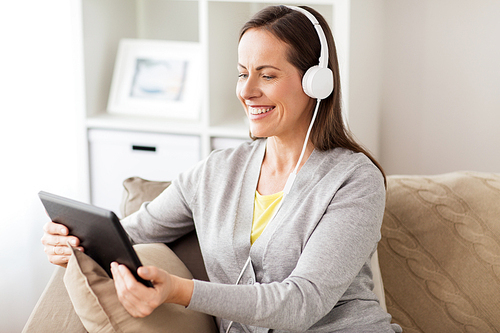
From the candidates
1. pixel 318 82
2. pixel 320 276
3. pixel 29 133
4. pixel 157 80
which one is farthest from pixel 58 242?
pixel 157 80

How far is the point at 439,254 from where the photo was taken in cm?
144

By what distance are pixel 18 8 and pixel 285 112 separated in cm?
109

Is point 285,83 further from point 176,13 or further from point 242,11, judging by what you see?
point 176,13

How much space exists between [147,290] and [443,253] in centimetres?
86

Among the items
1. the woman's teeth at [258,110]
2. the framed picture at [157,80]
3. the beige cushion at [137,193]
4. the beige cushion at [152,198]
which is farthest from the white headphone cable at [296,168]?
the framed picture at [157,80]

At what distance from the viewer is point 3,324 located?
1827 millimetres

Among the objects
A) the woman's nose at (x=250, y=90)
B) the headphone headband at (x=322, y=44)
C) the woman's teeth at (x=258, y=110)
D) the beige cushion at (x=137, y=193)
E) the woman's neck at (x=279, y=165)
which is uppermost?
the headphone headband at (x=322, y=44)

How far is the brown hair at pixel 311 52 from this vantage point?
4.02 feet

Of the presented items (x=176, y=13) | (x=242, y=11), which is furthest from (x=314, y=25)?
(x=176, y=13)

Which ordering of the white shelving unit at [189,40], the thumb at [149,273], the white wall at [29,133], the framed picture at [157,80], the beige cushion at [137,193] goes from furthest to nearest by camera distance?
the framed picture at [157,80] < the white shelving unit at [189,40] < the white wall at [29,133] < the beige cushion at [137,193] < the thumb at [149,273]

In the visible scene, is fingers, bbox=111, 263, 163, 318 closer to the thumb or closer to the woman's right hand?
the thumb

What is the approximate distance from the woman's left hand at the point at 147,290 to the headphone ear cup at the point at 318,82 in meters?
0.51

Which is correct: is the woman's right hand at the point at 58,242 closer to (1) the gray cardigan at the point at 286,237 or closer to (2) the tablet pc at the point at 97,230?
(2) the tablet pc at the point at 97,230

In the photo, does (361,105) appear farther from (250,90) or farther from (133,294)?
(133,294)
